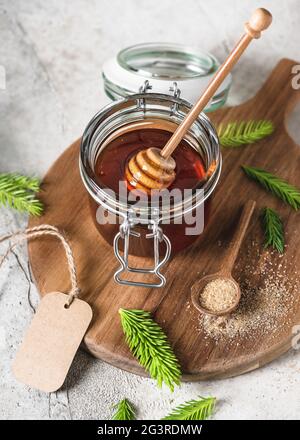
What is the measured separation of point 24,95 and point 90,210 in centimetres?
56

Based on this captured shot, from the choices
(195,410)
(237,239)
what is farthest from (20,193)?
(195,410)

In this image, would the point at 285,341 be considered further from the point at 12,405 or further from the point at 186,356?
the point at 12,405

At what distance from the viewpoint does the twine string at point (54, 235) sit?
1375mm

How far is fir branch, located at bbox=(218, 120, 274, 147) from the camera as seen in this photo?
5.26 ft

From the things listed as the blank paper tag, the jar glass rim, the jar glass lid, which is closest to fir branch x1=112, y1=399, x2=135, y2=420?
the blank paper tag

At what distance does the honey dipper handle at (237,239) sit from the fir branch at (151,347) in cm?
20

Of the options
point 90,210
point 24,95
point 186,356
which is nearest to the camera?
point 186,356

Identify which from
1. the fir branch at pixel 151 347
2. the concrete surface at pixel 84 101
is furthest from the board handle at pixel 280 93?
the fir branch at pixel 151 347

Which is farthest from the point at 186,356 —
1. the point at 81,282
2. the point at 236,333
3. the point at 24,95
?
the point at 24,95

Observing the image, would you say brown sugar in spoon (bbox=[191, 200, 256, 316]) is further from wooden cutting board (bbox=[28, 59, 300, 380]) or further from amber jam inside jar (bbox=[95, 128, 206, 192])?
amber jam inside jar (bbox=[95, 128, 206, 192])

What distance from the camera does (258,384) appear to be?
54.7 inches

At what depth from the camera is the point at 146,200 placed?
1.29m

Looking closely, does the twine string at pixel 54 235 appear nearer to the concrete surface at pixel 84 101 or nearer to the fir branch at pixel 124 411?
the concrete surface at pixel 84 101

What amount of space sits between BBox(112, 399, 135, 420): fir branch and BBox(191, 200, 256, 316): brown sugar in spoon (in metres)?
0.26
